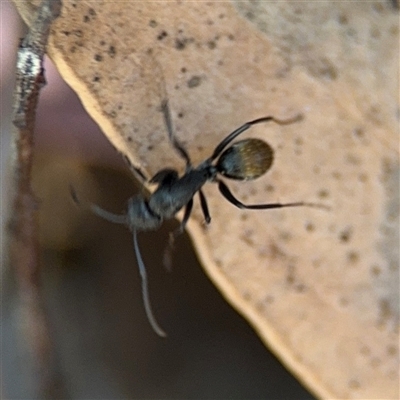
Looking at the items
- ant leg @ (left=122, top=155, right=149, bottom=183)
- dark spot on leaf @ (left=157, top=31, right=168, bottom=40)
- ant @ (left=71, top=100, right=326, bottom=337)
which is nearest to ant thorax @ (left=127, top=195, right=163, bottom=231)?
ant @ (left=71, top=100, right=326, bottom=337)

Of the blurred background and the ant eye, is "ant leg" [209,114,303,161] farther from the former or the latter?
the blurred background

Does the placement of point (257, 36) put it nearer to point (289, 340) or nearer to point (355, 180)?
point (355, 180)

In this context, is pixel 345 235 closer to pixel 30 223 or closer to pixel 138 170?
pixel 138 170

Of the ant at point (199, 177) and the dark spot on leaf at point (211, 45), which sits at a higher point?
the dark spot on leaf at point (211, 45)

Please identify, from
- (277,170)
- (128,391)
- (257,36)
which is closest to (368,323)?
(277,170)

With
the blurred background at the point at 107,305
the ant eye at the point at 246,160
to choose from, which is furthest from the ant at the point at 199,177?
the blurred background at the point at 107,305

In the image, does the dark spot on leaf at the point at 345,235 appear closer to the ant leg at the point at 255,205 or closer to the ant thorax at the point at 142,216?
the ant leg at the point at 255,205
